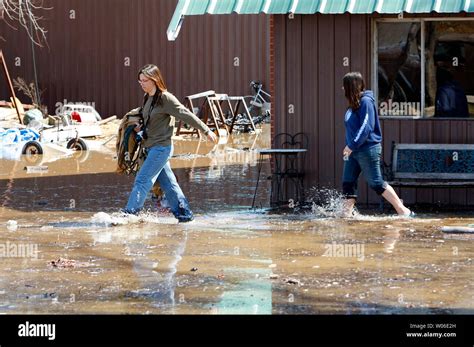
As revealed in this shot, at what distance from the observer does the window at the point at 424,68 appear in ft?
47.6

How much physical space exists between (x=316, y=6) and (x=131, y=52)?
50.9ft

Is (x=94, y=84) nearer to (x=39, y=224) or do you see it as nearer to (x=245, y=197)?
(x=245, y=197)

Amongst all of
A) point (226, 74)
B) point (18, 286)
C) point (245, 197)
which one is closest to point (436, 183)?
point (245, 197)

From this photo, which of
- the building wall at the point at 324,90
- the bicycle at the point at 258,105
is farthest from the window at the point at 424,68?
the bicycle at the point at 258,105

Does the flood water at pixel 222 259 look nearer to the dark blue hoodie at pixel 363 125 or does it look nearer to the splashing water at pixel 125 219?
the splashing water at pixel 125 219

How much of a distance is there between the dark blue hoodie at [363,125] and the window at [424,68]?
1524 mm

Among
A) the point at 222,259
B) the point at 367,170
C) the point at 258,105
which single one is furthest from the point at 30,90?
the point at 222,259

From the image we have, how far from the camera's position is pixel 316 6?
14227 millimetres

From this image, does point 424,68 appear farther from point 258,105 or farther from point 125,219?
point 258,105

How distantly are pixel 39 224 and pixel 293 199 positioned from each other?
3485 millimetres

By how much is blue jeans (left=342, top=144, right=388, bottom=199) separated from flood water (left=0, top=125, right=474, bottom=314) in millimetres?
407

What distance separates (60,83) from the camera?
2980 cm

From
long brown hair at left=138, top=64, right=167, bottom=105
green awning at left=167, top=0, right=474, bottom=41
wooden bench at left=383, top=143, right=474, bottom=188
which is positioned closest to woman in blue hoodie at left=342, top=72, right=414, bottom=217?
wooden bench at left=383, top=143, right=474, bottom=188

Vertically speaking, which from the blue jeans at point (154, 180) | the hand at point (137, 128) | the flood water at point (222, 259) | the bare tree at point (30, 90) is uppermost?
the bare tree at point (30, 90)
